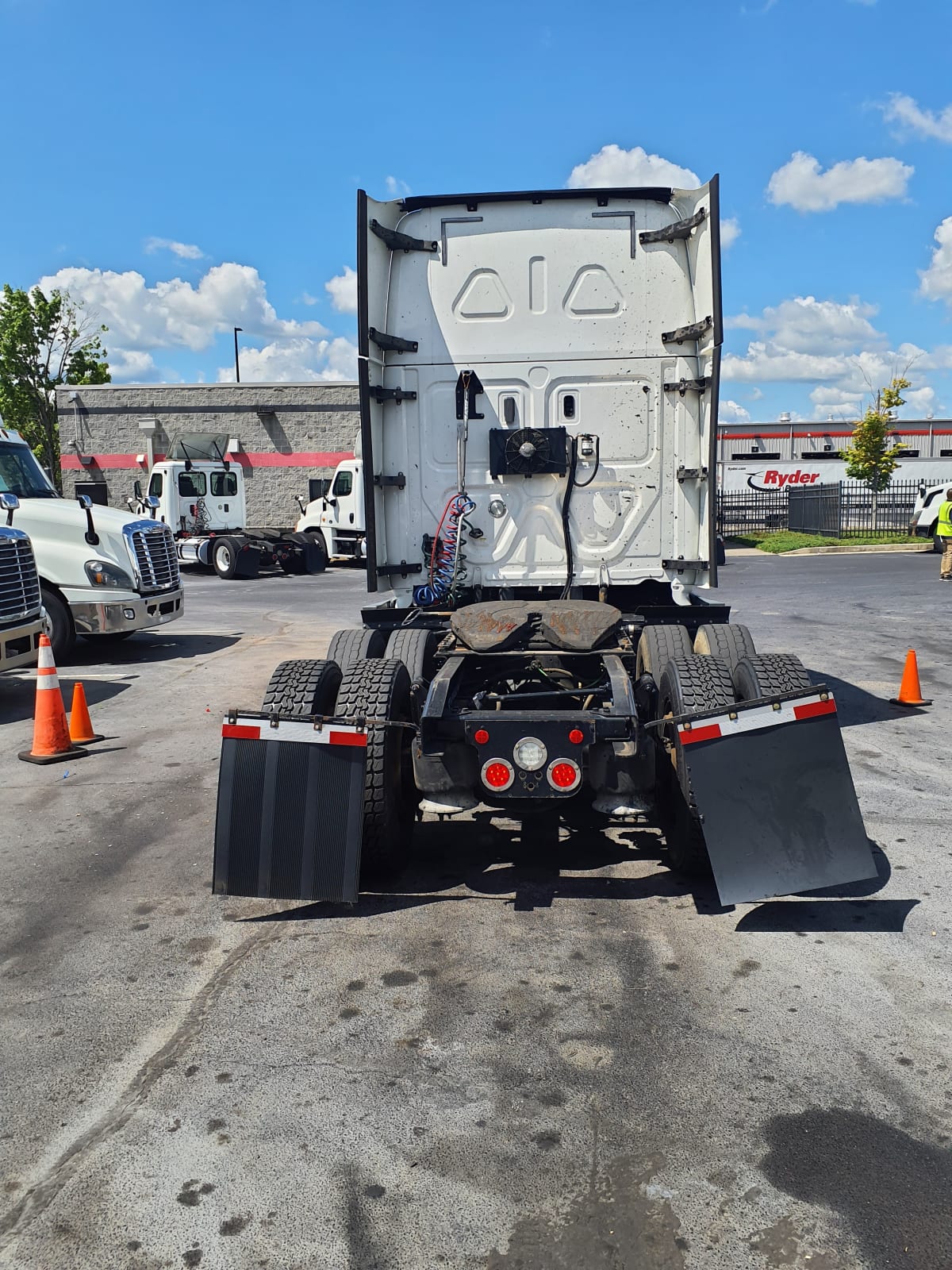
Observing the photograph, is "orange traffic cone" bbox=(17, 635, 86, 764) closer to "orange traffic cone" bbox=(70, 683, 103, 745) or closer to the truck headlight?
"orange traffic cone" bbox=(70, 683, 103, 745)

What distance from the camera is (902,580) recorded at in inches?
787

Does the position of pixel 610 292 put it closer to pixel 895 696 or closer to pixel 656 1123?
pixel 895 696

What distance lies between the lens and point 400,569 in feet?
24.5

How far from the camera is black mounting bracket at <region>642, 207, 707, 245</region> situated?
6.75 meters

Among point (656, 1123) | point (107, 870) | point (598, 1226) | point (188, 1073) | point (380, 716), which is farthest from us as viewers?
point (107, 870)

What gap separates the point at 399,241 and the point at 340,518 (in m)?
18.8

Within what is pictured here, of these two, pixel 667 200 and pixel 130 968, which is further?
pixel 667 200

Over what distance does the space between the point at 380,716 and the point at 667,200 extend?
436cm

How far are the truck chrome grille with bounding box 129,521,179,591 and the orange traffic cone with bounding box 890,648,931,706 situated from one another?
8.50 metres

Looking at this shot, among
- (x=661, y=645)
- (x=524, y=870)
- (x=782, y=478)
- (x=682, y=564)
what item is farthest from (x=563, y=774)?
(x=782, y=478)

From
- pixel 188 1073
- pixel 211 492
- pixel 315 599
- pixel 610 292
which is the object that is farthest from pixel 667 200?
pixel 211 492

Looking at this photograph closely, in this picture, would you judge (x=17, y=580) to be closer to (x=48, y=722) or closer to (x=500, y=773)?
(x=48, y=722)

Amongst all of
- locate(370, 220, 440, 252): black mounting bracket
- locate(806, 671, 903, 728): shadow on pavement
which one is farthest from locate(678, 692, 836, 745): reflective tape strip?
locate(370, 220, 440, 252): black mounting bracket

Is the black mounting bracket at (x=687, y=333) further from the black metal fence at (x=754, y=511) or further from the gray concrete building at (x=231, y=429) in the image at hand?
the black metal fence at (x=754, y=511)
